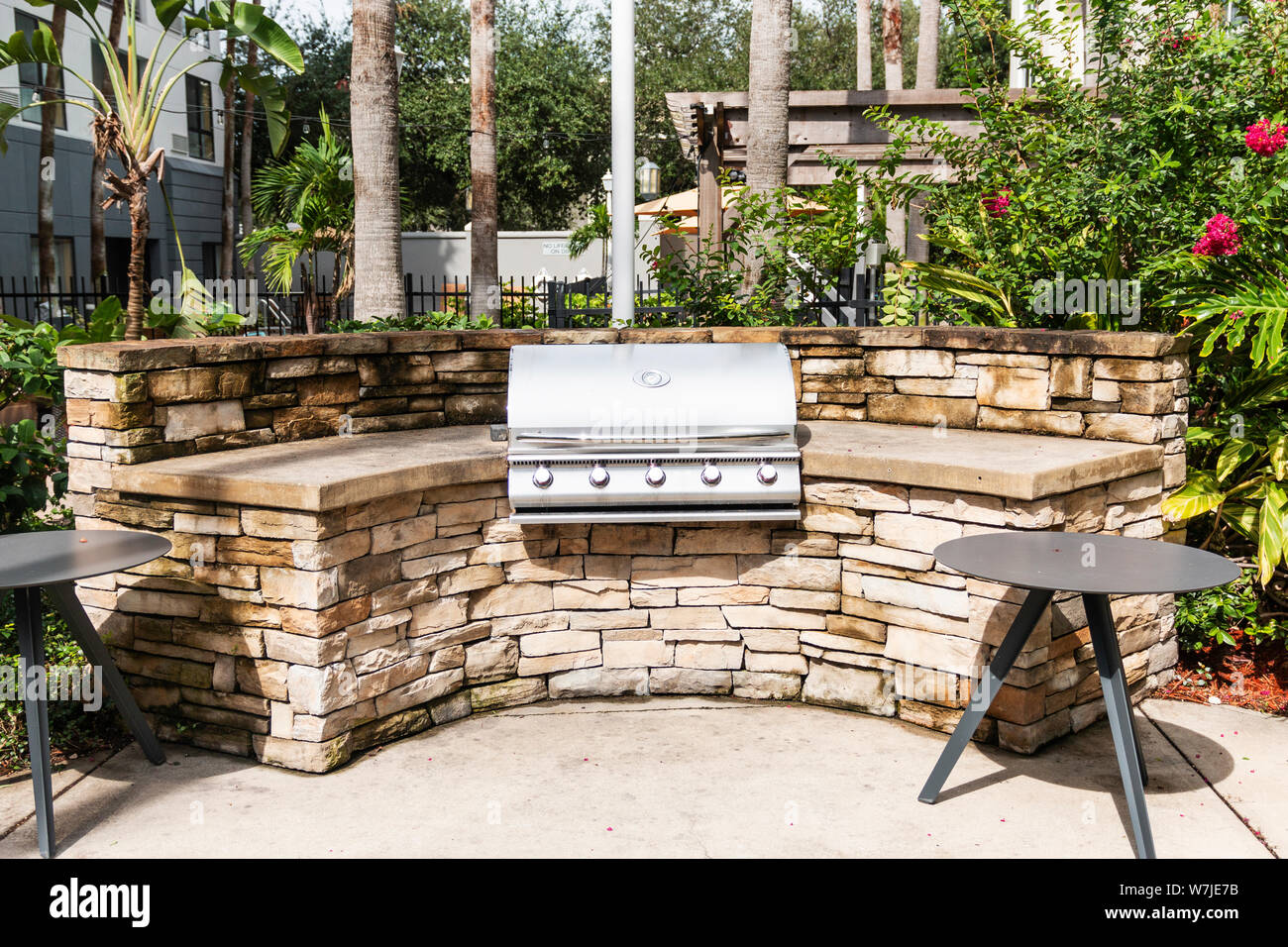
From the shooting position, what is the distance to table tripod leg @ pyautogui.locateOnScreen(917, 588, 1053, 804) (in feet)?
12.3

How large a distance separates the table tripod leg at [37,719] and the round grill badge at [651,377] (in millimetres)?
2219

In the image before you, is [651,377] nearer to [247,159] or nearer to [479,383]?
[479,383]

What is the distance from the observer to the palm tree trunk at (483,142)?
15.2 m

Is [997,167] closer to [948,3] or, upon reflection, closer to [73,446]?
[948,3]

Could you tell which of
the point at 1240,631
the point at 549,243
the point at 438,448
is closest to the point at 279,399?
the point at 438,448

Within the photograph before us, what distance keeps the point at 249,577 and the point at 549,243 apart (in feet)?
65.5

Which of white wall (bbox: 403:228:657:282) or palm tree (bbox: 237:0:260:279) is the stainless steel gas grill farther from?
palm tree (bbox: 237:0:260:279)

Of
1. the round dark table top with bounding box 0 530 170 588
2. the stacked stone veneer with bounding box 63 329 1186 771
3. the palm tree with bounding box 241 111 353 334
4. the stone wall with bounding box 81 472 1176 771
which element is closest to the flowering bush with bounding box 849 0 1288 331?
the stacked stone veneer with bounding box 63 329 1186 771

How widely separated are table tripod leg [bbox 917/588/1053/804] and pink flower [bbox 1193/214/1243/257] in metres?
1.97

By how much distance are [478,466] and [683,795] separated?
1508mm

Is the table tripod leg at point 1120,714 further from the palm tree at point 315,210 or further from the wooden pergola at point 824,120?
the palm tree at point 315,210

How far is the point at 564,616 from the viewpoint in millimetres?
4930

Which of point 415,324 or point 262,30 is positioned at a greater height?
point 262,30

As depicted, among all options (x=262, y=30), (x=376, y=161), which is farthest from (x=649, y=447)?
(x=376, y=161)
